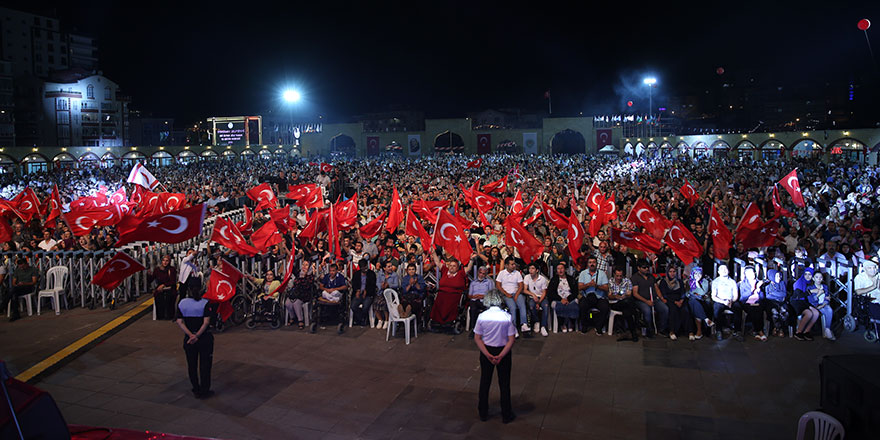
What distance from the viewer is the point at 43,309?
12250 mm

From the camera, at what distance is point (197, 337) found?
7.65 metres

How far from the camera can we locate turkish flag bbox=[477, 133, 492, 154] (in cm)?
7406

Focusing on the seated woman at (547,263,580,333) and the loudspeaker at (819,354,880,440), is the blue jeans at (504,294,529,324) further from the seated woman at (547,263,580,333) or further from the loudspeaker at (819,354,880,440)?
the loudspeaker at (819,354,880,440)

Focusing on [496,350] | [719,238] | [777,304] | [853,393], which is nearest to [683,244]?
[719,238]

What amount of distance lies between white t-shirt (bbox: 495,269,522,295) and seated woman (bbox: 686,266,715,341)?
2.83 metres

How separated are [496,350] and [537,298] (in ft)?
12.4

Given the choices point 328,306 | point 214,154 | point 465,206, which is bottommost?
point 328,306

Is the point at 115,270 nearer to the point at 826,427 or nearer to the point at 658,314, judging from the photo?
the point at 658,314

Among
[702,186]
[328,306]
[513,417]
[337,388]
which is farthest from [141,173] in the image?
[702,186]

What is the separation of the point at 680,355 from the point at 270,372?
6.02 meters

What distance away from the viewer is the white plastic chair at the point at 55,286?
11.9m

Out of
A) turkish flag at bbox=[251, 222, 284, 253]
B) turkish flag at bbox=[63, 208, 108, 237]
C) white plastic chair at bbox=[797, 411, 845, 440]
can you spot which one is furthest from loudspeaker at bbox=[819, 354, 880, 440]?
turkish flag at bbox=[63, 208, 108, 237]

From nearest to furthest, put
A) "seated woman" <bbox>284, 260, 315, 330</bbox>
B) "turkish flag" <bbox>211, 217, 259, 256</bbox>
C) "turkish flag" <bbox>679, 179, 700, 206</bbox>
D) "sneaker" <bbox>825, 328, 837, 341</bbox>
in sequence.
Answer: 1. "sneaker" <bbox>825, 328, 837, 341</bbox>
2. "seated woman" <bbox>284, 260, 315, 330</bbox>
3. "turkish flag" <bbox>211, 217, 259, 256</bbox>
4. "turkish flag" <bbox>679, 179, 700, 206</bbox>

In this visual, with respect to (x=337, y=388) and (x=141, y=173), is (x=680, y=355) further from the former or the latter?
(x=141, y=173)
